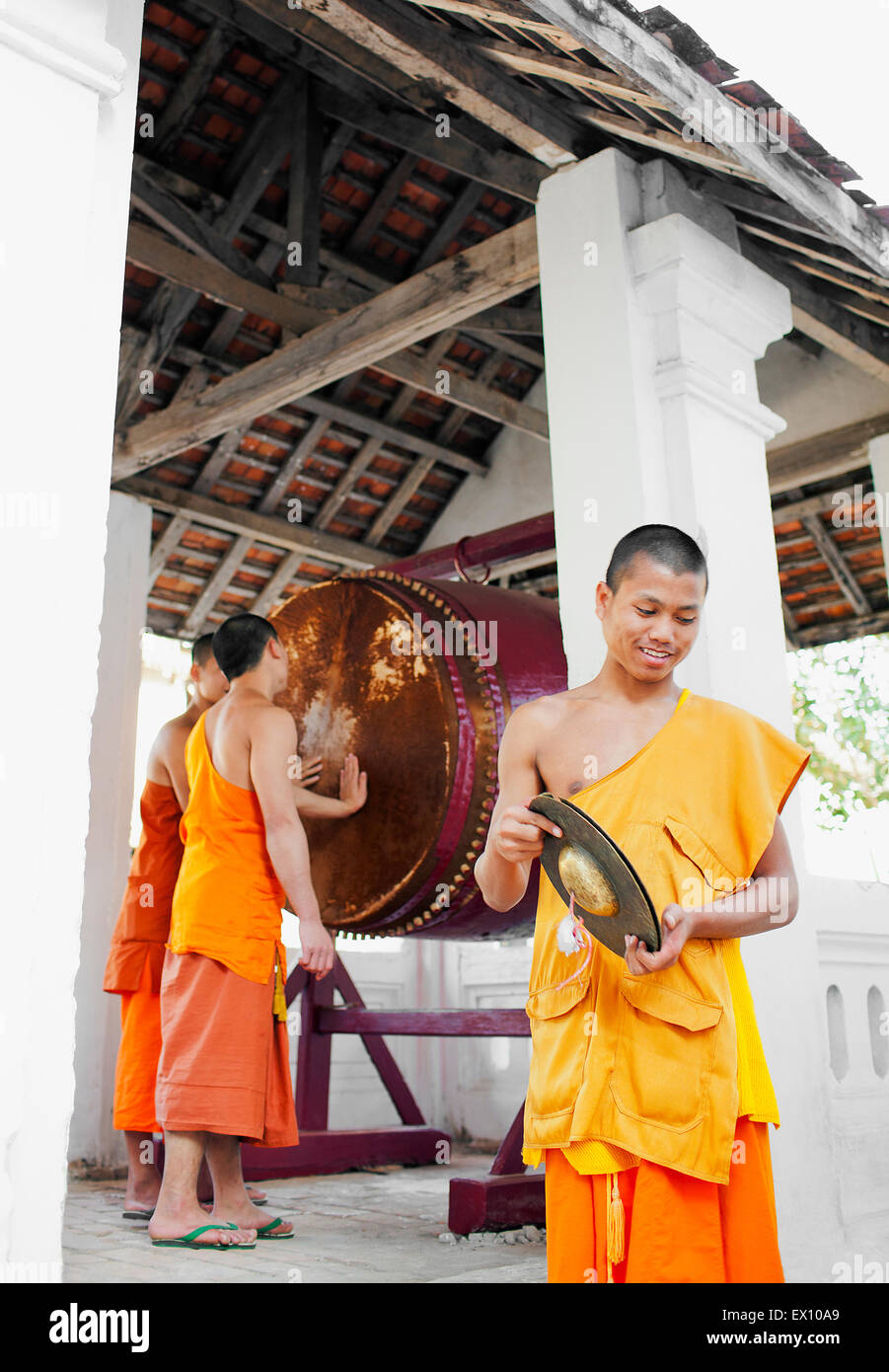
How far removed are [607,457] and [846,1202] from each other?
2.02 meters

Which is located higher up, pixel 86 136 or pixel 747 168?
pixel 747 168

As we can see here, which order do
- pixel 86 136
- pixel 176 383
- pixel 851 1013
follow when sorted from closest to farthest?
pixel 86 136
pixel 851 1013
pixel 176 383

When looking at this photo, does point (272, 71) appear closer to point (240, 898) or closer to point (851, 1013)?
point (240, 898)

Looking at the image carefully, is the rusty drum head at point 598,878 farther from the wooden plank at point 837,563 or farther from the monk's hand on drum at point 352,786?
the wooden plank at point 837,563

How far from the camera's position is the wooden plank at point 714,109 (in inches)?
98.0

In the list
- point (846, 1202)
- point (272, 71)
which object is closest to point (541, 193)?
point (272, 71)

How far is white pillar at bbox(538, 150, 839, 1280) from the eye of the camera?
2902 millimetres

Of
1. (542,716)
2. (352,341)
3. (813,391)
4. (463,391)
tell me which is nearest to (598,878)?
(542,716)

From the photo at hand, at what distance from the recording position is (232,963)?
3.19m

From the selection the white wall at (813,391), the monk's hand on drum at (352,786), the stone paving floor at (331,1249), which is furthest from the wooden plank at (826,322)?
the stone paving floor at (331,1249)

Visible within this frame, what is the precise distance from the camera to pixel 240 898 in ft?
10.7

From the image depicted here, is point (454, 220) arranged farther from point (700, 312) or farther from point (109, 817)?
point (109, 817)

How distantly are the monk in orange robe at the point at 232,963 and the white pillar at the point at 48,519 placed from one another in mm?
1458

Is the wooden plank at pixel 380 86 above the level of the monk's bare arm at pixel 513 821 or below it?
above
